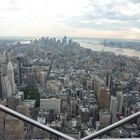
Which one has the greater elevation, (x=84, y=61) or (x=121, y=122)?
(x=121, y=122)

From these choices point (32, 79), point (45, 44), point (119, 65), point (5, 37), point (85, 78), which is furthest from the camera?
point (45, 44)

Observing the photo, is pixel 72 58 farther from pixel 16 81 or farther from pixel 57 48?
pixel 16 81

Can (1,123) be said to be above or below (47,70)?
above

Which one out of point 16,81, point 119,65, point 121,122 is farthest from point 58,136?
point 119,65

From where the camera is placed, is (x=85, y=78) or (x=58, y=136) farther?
(x=85, y=78)

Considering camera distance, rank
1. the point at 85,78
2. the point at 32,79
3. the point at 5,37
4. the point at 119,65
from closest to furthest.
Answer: the point at 5,37, the point at 85,78, the point at 32,79, the point at 119,65

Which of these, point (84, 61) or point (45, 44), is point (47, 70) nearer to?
point (84, 61)

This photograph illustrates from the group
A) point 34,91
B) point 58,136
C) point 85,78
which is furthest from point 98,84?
point 58,136

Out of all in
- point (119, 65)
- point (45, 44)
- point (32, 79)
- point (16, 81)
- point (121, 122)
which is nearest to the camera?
point (121, 122)

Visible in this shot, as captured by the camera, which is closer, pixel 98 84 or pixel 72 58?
pixel 98 84
